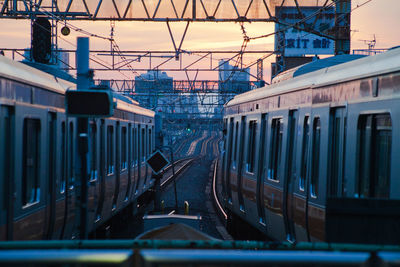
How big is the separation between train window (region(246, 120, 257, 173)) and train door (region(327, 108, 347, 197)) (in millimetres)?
4413

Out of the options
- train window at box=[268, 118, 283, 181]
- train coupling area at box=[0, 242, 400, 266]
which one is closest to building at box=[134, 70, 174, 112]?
train window at box=[268, 118, 283, 181]

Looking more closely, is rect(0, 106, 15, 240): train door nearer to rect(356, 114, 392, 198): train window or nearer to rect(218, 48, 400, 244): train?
rect(218, 48, 400, 244): train

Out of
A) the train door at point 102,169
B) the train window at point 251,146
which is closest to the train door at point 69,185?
the train door at point 102,169

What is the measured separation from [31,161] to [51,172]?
94 cm

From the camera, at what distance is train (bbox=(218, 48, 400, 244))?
463cm

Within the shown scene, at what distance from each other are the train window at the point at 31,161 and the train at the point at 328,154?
3579 millimetres

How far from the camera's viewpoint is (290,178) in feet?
32.3

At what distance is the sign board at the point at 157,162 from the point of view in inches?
691

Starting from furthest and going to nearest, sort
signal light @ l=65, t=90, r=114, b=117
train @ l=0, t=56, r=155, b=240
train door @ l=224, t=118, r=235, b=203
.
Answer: train door @ l=224, t=118, r=235, b=203, train @ l=0, t=56, r=155, b=240, signal light @ l=65, t=90, r=114, b=117

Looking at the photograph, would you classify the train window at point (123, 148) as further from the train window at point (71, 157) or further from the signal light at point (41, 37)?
the train window at point (71, 157)

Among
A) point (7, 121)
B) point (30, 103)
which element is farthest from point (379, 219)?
point (30, 103)

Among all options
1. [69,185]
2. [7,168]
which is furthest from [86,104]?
[69,185]

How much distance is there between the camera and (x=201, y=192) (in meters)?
28.9

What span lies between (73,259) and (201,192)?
2563cm
